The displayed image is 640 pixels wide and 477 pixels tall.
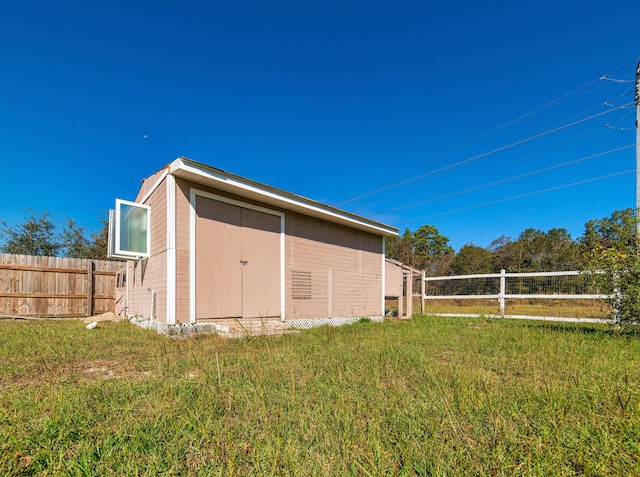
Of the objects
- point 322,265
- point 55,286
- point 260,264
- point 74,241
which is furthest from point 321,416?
point 74,241

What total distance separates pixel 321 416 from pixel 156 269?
4725 mm

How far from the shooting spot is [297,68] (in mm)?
10734

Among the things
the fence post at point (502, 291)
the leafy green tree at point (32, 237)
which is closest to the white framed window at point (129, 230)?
the fence post at point (502, 291)

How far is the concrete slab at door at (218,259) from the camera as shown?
17.4ft

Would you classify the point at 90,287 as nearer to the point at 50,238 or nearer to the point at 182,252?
the point at 182,252

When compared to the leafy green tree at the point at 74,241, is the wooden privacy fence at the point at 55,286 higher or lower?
lower

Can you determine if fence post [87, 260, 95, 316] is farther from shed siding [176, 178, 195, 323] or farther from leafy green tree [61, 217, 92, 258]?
leafy green tree [61, 217, 92, 258]

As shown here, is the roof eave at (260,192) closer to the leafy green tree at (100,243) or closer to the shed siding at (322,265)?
the shed siding at (322,265)

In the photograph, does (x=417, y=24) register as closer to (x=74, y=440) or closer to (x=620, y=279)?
(x=620, y=279)

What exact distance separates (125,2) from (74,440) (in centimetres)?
821

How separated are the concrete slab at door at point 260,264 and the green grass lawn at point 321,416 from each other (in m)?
2.79

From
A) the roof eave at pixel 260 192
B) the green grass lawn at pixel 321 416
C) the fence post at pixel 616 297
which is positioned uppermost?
the roof eave at pixel 260 192

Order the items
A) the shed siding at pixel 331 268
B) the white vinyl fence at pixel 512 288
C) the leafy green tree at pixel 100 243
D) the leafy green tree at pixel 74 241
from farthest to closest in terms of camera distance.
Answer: the leafy green tree at pixel 100 243 < the leafy green tree at pixel 74 241 < the white vinyl fence at pixel 512 288 < the shed siding at pixel 331 268

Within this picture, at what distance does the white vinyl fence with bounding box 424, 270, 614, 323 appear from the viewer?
7566mm
